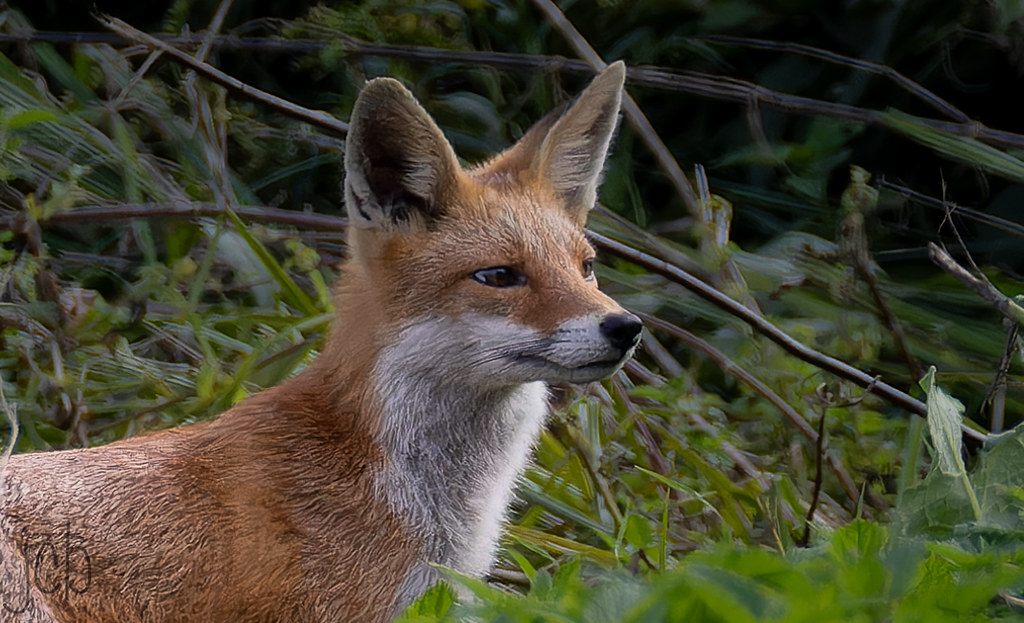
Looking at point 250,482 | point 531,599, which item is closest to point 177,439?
point 250,482

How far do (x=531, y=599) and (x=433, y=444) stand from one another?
67.2 inches

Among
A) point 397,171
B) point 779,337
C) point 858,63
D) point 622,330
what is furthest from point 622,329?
point 858,63

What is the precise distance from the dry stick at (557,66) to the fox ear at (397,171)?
2703mm

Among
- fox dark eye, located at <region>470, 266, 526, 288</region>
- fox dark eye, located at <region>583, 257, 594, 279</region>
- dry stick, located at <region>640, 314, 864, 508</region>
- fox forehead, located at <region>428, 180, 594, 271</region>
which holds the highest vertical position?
fox forehead, located at <region>428, 180, 594, 271</region>

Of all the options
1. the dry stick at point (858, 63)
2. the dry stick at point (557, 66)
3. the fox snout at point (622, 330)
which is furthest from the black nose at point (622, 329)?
the dry stick at point (858, 63)

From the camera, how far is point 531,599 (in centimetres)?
143

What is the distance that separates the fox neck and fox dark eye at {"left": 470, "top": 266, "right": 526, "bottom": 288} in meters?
0.17

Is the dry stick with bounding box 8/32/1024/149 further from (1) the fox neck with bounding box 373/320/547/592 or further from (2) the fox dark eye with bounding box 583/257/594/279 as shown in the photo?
(1) the fox neck with bounding box 373/320/547/592

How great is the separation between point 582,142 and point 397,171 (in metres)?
0.62

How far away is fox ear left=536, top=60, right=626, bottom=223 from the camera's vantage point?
352 cm

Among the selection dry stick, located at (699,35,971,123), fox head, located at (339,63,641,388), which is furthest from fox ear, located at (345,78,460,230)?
dry stick, located at (699,35,971,123)

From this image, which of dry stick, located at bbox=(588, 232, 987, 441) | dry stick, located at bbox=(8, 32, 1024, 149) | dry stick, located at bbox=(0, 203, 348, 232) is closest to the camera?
dry stick, located at bbox=(588, 232, 987, 441)

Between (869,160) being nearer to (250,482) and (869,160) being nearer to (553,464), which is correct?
(553,464)

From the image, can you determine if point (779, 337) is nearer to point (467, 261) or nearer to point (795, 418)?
point (795, 418)
